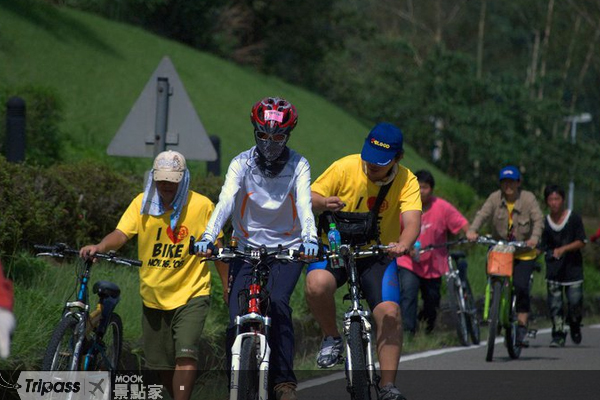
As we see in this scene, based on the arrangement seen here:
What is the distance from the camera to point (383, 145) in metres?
7.85

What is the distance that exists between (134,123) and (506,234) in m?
4.39

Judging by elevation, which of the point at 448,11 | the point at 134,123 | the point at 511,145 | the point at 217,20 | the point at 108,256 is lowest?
the point at 108,256

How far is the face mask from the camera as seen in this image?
7117mm

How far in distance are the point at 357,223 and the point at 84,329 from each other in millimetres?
1804

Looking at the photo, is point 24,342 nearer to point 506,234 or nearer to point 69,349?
point 69,349

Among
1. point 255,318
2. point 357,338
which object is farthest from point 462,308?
point 255,318

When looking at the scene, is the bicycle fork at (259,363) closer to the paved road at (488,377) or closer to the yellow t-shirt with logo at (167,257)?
the yellow t-shirt with logo at (167,257)

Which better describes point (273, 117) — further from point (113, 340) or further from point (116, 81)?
point (116, 81)

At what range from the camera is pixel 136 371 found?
29.1ft

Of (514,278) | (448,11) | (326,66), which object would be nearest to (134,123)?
(514,278)

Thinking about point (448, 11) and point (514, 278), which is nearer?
point (514, 278)

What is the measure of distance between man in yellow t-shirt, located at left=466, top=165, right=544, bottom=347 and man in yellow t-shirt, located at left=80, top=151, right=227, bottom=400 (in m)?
5.54

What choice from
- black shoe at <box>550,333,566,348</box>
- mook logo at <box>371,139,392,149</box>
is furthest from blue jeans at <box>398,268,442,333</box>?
mook logo at <box>371,139,392,149</box>

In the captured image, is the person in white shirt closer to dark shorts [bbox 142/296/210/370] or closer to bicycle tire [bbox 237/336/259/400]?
bicycle tire [bbox 237/336/259/400]
